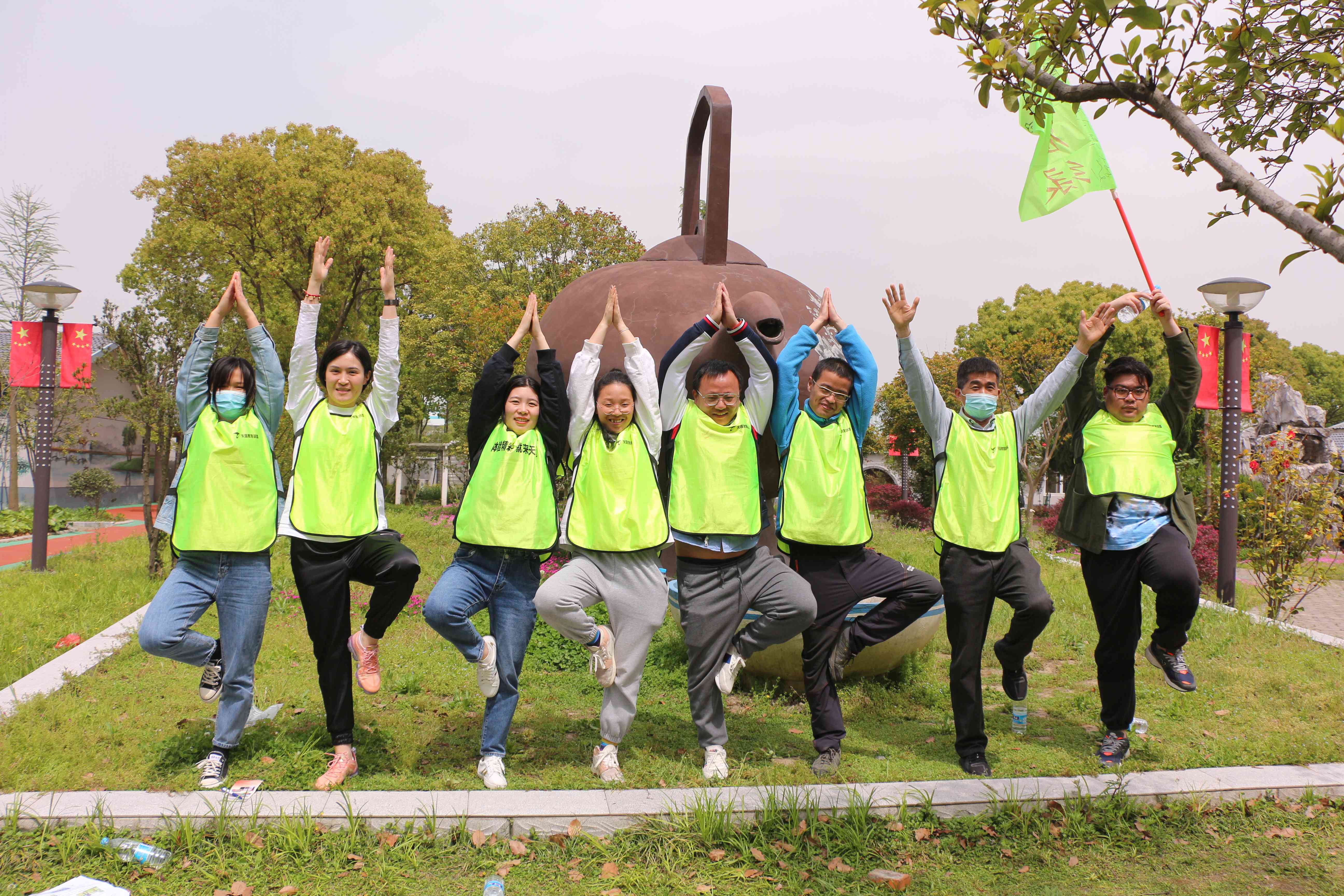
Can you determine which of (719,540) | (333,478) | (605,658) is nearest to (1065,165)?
(719,540)

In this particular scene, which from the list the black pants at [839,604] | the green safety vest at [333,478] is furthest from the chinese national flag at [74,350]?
the black pants at [839,604]

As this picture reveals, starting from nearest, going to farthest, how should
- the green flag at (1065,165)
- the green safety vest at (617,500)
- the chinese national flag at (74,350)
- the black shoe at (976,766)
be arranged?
the green safety vest at (617,500)
the black shoe at (976,766)
the green flag at (1065,165)
the chinese national flag at (74,350)

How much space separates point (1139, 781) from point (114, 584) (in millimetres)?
8596

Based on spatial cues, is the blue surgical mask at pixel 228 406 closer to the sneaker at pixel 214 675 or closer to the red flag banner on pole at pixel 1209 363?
the sneaker at pixel 214 675

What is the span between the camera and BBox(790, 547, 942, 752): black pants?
4105 mm

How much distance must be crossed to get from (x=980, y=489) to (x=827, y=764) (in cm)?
145

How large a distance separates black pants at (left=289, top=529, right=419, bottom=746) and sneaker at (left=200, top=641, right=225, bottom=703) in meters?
0.45

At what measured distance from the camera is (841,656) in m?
4.18

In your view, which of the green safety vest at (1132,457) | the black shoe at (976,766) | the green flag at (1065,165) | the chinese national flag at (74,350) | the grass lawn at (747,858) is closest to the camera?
the grass lawn at (747,858)

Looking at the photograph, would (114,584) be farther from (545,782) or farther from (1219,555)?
(1219,555)

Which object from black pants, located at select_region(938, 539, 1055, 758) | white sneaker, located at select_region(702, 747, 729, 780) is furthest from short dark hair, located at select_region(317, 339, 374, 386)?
black pants, located at select_region(938, 539, 1055, 758)

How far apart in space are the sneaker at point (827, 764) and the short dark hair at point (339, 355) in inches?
108

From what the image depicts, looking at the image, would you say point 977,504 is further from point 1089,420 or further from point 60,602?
point 60,602

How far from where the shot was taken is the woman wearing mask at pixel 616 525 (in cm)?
390
